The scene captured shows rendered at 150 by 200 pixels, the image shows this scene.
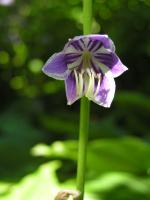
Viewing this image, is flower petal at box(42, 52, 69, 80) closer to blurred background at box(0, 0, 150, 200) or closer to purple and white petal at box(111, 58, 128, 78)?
purple and white petal at box(111, 58, 128, 78)

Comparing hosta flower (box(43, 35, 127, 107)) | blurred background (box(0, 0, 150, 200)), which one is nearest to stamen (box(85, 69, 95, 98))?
hosta flower (box(43, 35, 127, 107))

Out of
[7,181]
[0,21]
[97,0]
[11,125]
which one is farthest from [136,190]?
[0,21]

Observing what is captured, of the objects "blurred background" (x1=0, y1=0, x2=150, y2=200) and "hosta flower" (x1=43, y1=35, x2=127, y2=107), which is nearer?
"hosta flower" (x1=43, y1=35, x2=127, y2=107)

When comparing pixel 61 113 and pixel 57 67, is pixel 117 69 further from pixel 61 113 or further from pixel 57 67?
pixel 61 113

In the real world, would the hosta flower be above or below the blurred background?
below

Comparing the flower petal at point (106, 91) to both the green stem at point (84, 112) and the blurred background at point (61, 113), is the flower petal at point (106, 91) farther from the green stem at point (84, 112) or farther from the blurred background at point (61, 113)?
the blurred background at point (61, 113)

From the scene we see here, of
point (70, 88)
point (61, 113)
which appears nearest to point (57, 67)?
point (70, 88)
